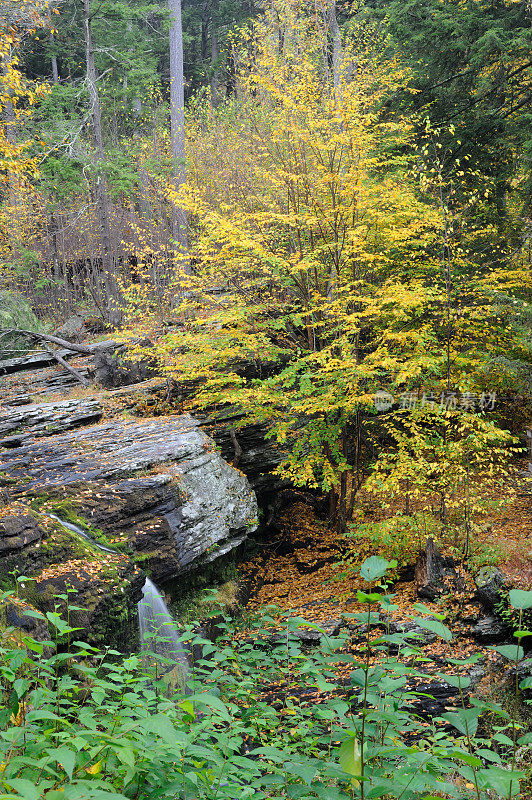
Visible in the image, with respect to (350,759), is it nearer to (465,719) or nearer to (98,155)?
(465,719)

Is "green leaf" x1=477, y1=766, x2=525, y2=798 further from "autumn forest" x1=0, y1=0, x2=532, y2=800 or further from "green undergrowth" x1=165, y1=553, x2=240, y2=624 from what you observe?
"green undergrowth" x1=165, y1=553, x2=240, y2=624

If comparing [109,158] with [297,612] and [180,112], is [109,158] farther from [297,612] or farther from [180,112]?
[297,612]

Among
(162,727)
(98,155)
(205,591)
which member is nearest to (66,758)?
(162,727)

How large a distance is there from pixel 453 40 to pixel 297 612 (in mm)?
10203

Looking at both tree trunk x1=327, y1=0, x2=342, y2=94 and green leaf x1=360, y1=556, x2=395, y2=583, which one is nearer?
green leaf x1=360, y1=556, x2=395, y2=583

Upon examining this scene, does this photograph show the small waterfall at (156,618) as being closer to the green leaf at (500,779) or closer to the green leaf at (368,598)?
the green leaf at (500,779)

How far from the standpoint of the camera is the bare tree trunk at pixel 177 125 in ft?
45.1

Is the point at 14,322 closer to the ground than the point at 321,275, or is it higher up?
closer to the ground

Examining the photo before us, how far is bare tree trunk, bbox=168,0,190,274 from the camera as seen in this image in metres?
13.7

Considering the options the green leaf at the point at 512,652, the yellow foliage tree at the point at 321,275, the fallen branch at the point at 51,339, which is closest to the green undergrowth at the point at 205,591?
the yellow foliage tree at the point at 321,275

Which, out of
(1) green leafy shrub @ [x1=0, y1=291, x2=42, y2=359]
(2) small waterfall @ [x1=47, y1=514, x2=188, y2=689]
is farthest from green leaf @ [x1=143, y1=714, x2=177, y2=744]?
(1) green leafy shrub @ [x1=0, y1=291, x2=42, y2=359]

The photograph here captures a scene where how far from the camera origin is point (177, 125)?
47.3 feet

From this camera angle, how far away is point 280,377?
27.2 ft

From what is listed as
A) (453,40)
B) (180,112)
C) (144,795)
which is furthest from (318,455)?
(180,112)
